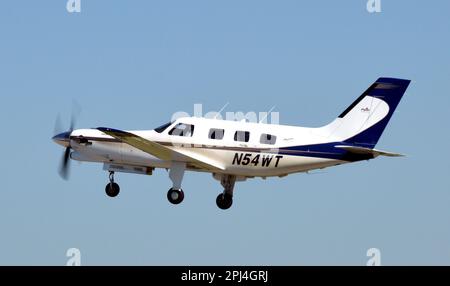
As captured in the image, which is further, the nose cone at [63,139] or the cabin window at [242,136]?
the nose cone at [63,139]

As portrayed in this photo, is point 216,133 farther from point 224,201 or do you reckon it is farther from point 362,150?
point 362,150

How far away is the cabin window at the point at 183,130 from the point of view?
47.2 metres

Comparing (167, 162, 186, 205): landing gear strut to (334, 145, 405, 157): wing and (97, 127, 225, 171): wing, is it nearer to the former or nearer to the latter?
(97, 127, 225, 171): wing

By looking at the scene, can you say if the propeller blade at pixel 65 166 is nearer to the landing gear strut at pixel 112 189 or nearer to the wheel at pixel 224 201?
the landing gear strut at pixel 112 189

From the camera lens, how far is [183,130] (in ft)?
155

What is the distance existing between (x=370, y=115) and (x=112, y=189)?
37.4 feet

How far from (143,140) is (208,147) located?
9.04 ft

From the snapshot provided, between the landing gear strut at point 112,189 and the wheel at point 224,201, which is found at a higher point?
the landing gear strut at point 112,189

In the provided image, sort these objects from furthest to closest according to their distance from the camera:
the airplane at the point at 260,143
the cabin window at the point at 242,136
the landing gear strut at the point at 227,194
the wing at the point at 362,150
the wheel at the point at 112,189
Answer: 1. the wheel at the point at 112,189
2. the landing gear strut at the point at 227,194
3. the cabin window at the point at 242,136
4. the airplane at the point at 260,143
5. the wing at the point at 362,150

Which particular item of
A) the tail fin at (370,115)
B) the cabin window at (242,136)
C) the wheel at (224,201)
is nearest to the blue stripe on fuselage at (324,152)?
the tail fin at (370,115)

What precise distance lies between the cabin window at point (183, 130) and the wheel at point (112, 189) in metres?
3.71

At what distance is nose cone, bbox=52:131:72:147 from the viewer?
4928cm

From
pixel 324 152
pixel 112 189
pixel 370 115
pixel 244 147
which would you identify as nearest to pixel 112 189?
pixel 112 189
